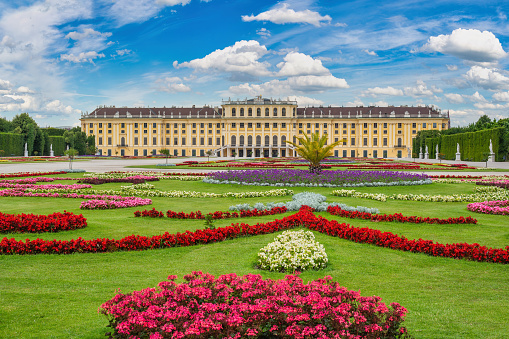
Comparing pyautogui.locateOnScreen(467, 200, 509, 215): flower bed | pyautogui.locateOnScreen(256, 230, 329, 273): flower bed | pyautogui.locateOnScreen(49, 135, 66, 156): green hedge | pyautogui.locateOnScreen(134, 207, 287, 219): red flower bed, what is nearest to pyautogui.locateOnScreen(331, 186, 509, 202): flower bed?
pyautogui.locateOnScreen(467, 200, 509, 215): flower bed

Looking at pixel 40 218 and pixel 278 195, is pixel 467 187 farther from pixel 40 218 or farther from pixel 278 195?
pixel 40 218

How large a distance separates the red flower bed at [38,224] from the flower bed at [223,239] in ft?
2.93

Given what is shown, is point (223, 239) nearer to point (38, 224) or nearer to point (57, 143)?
point (38, 224)

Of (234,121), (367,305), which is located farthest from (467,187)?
(234,121)

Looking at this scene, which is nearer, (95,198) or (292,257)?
(292,257)

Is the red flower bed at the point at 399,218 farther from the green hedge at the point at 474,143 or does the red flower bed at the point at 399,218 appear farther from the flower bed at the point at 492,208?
the green hedge at the point at 474,143

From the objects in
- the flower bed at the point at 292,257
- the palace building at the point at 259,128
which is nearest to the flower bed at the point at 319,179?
the flower bed at the point at 292,257

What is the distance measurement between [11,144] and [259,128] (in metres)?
48.9

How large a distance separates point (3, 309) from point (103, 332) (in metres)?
1.20

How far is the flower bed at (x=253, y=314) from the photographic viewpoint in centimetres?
309

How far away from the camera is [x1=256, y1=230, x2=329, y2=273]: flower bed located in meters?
5.48

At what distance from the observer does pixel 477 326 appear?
377 centimetres

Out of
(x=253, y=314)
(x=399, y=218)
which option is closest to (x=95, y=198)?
(x=399, y=218)

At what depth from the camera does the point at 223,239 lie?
7.27m
